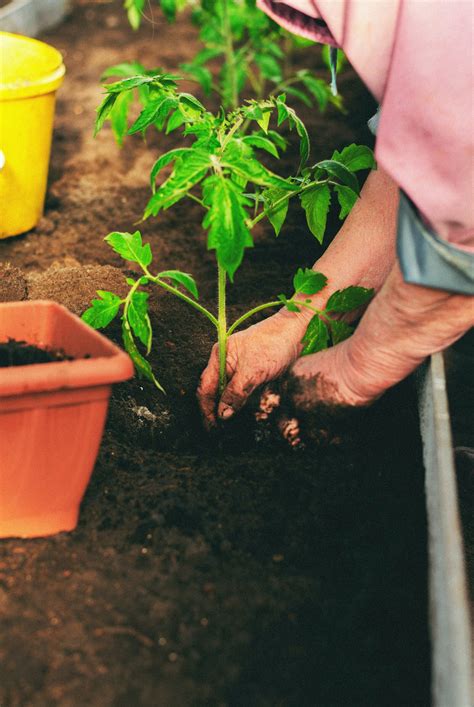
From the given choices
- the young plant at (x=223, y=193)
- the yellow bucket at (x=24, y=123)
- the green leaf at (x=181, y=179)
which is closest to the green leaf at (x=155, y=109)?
the young plant at (x=223, y=193)

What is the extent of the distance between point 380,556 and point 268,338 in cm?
62

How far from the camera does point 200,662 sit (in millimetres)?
1318

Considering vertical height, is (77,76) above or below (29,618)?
below

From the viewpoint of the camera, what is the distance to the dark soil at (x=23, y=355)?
148cm

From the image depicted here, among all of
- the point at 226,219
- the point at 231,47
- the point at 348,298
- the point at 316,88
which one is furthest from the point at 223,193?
the point at 231,47

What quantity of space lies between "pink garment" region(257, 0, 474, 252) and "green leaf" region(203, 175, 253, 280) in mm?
309

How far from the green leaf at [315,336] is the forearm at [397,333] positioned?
57 millimetres

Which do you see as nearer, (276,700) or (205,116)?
(276,700)

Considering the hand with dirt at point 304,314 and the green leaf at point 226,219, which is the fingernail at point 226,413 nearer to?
the hand with dirt at point 304,314

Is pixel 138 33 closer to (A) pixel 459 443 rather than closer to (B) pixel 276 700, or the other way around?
(A) pixel 459 443

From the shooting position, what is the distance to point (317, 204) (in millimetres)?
1847

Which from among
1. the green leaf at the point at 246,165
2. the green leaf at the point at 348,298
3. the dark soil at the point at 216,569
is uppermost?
the green leaf at the point at 246,165

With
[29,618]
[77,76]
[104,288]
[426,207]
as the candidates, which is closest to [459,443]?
[426,207]

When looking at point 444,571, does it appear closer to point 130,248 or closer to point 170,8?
→ point 130,248
